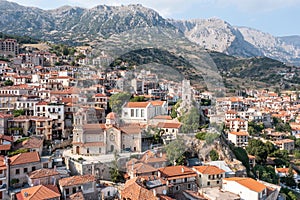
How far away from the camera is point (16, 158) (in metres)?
11.3

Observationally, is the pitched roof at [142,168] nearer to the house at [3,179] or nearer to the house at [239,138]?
the house at [3,179]

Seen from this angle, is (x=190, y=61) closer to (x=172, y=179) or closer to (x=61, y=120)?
(x=172, y=179)

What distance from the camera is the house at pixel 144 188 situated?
414 inches

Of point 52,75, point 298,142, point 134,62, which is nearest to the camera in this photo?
point 134,62

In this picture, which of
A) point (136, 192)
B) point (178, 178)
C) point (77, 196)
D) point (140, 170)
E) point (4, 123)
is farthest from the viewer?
point (4, 123)

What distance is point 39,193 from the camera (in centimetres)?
980

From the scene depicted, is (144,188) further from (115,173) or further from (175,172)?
(175,172)

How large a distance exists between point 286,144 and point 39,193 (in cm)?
2399

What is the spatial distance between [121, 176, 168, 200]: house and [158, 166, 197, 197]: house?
0.38 m

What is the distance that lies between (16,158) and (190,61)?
7.26 m

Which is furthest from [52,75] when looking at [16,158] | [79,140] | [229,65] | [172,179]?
[229,65]

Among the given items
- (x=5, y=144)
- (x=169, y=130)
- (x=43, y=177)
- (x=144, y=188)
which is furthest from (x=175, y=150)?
(x=5, y=144)

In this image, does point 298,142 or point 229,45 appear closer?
point 298,142

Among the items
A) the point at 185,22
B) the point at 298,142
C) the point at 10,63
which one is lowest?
the point at 298,142
